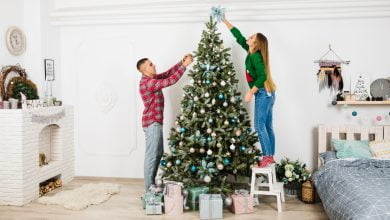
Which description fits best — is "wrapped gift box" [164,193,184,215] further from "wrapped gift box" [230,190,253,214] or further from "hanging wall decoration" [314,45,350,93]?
"hanging wall decoration" [314,45,350,93]

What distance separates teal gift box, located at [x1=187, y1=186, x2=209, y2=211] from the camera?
4.33 meters

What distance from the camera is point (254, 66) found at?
4.59 metres

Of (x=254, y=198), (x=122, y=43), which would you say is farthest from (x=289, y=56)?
(x=122, y=43)

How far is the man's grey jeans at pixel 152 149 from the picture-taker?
15.6 feet

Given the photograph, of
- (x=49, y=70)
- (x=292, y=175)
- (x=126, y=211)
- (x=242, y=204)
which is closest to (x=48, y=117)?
(x=49, y=70)

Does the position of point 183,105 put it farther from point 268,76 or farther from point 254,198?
point 254,198

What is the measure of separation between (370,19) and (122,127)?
377cm

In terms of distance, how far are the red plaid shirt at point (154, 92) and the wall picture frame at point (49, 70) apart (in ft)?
5.42

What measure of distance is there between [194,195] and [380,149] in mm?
2271

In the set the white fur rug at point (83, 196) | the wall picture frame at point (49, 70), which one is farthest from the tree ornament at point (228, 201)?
the wall picture frame at point (49, 70)

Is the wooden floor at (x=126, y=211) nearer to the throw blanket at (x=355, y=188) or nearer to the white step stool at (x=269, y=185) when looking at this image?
the white step stool at (x=269, y=185)

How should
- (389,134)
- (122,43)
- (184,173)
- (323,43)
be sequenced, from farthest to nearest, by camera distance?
(122,43) < (323,43) < (389,134) < (184,173)

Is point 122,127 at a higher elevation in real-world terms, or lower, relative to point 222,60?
lower

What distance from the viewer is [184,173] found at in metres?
4.47
